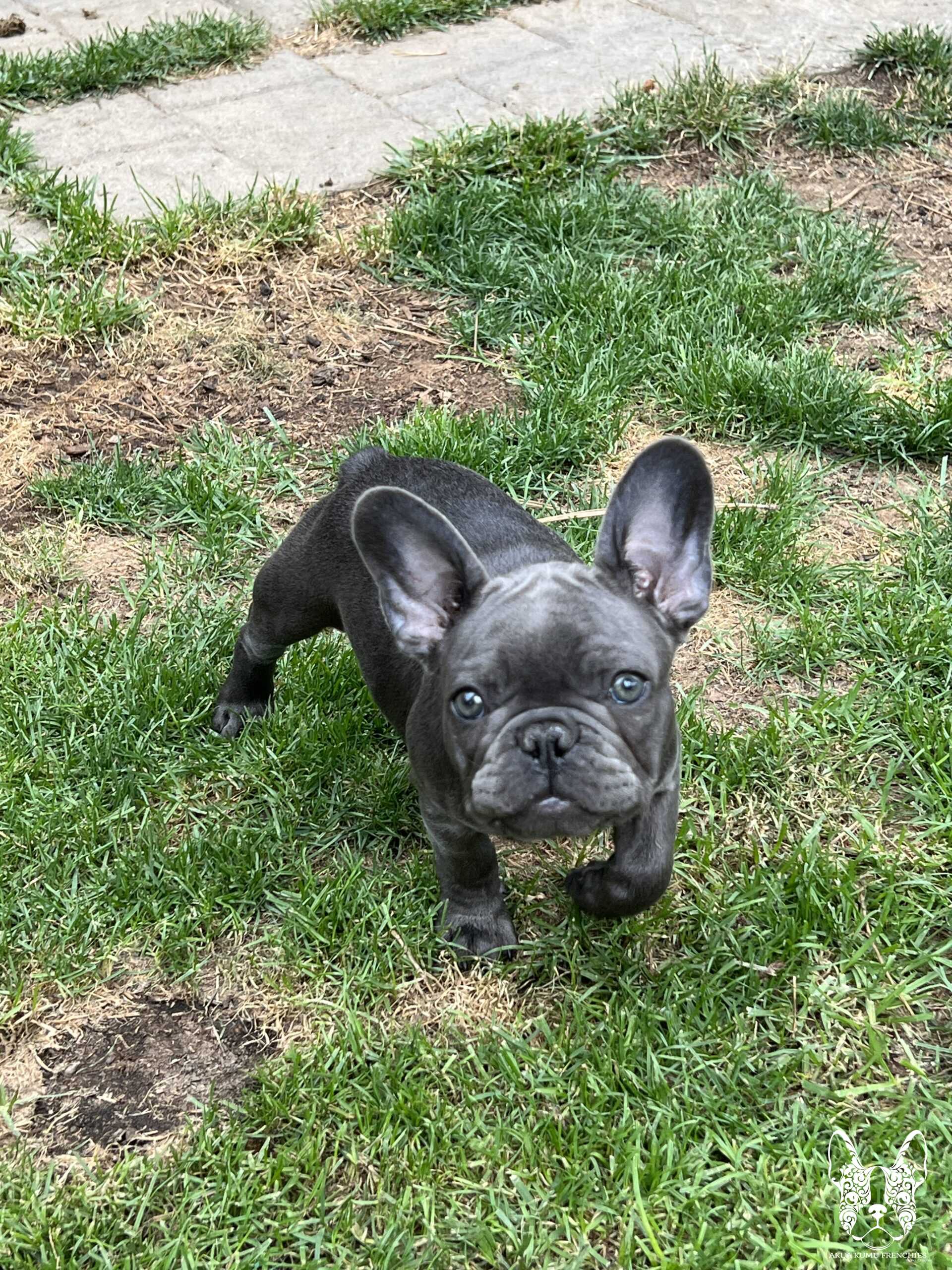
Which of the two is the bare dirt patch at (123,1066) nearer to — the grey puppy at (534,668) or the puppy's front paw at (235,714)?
the grey puppy at (534,668)

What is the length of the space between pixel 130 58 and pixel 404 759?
5.20 metres

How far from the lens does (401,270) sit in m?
6.61

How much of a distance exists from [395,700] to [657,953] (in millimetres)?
990

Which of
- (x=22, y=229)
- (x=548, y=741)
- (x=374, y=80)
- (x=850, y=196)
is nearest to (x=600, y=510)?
(x=548, y=741)

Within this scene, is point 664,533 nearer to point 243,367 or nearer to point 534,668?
point 534,668

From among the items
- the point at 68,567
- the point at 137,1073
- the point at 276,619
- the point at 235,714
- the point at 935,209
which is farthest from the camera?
the point at 935,209

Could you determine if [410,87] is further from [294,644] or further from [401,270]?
[294,644]

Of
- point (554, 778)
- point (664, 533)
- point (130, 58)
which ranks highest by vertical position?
point (130, 58)

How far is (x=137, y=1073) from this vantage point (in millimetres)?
3430

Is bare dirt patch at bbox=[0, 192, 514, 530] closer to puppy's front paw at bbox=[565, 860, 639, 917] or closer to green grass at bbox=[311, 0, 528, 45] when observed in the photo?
green grass at bbox=[311, 0, 528, 45]

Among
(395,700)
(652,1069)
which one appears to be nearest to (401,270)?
(395,700)

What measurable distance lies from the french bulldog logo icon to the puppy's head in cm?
94

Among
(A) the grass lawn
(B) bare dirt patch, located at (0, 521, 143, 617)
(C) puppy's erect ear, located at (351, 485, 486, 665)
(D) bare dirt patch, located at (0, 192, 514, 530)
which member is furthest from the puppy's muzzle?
(D) bare dirt patch, located at (0, 192, 514, 530)

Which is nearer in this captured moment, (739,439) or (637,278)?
(739,439)
